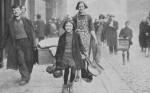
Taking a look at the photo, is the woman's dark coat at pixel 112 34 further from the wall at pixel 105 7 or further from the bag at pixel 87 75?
the wall at pixel 105 7

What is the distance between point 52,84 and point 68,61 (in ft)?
4.05

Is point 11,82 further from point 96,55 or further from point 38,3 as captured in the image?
point 38,3

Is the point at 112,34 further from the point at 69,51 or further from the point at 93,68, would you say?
the point at 69,51

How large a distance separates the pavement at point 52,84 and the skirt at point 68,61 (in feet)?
2.22

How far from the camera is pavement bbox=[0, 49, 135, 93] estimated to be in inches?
241

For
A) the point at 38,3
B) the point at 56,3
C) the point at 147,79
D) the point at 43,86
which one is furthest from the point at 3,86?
the point at 56,3

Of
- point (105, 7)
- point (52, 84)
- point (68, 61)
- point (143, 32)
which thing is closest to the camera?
point (68, 61)

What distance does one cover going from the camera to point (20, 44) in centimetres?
671

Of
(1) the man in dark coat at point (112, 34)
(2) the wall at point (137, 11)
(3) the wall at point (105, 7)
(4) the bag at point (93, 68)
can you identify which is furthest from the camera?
(3) the wall at point (105, 7)

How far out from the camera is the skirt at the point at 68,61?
5629mm

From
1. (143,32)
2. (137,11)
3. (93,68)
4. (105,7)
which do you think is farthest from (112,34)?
(105,7)

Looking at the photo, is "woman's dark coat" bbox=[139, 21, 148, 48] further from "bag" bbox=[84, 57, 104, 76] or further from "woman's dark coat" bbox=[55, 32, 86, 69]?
"woman's dark coat" bbox=[55, 32, 86, 69]

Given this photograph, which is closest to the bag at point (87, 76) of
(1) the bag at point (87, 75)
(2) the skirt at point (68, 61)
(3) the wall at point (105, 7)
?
(1) the bag at point (87, 75)

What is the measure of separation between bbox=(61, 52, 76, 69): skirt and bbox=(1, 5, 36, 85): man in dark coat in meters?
1.33
